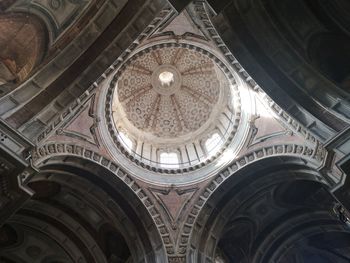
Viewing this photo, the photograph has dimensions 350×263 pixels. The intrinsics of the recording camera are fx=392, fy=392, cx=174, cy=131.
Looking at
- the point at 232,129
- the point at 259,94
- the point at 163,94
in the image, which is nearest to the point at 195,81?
the point at 163,94

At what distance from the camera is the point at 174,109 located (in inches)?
831

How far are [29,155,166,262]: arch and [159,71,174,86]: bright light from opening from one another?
25.4ft

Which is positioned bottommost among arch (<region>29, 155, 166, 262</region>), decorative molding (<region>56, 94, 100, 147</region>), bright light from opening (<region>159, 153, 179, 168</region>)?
arch (<region>29, 155, 166, 262</region>)

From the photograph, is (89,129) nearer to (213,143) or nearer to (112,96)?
(112,96)

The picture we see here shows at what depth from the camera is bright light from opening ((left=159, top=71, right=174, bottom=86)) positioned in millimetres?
20906

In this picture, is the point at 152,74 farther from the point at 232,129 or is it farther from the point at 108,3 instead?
the point at 108,3

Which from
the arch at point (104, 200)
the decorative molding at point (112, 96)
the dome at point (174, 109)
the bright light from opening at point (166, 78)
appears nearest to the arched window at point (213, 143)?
the dome at point (174, 109)

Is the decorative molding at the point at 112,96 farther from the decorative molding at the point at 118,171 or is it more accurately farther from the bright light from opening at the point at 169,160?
the decorative molding at the point at 118,171

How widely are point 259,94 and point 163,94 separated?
784cm

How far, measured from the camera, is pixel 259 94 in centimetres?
1438

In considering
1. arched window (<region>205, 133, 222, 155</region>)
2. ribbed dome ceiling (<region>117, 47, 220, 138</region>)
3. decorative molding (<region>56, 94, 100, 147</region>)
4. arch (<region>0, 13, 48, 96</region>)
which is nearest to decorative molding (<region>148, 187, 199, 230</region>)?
arched window (<region>205, 133, 222, 155</region>)

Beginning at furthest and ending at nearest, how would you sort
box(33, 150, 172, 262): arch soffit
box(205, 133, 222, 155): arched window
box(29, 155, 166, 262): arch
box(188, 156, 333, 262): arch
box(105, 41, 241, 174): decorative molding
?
box(205, 133, 222, 155): arched window → box(105, 41, 241, 174): decorative molding → box(188, 156, 333, 262): arch → box(29, 155, 166, 262): arch → box(33, 150, 172, 262): arch soffit

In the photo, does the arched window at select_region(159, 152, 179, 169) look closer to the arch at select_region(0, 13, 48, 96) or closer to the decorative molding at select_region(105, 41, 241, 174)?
the decorative molding at select_region(105, 41, 241, 174)

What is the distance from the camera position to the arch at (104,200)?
1408 centimetres
